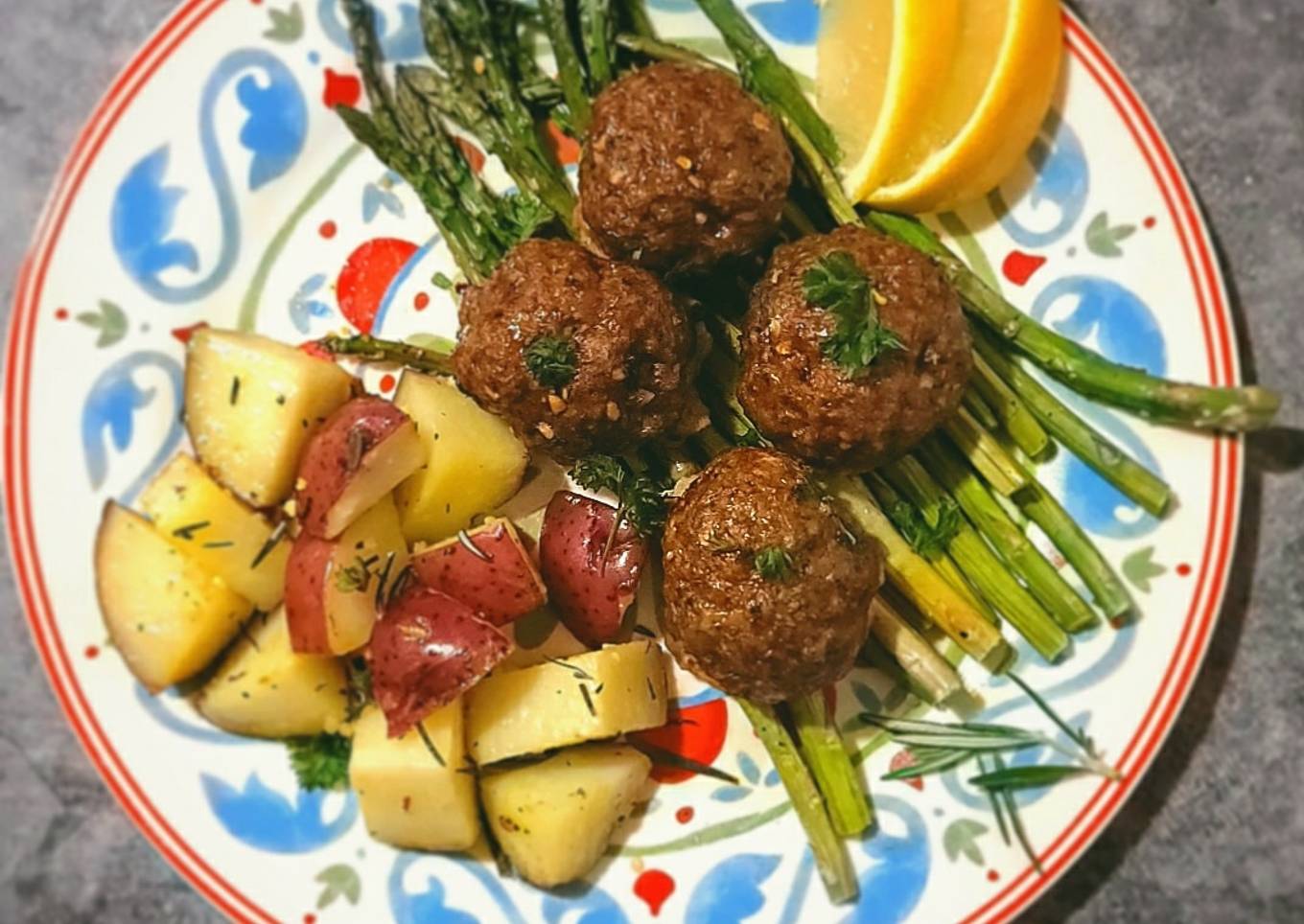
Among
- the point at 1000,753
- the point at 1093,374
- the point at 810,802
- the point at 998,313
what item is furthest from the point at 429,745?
the point at 1093,374

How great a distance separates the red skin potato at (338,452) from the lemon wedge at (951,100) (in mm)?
1412

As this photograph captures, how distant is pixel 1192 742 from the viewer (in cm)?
311

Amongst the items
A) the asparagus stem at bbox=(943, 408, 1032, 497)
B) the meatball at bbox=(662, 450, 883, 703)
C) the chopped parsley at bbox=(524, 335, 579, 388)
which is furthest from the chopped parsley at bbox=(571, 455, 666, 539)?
the asparagus stem at bbox=(943, 408, 1032, 497)

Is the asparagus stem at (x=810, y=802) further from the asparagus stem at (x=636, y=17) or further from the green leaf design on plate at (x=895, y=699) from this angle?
the asparagus stem at (x=636, y=17)

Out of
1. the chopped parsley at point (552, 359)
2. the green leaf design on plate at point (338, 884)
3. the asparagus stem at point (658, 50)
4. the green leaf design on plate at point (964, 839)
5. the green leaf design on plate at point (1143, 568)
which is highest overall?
the asparagus stem at point (658, 50)

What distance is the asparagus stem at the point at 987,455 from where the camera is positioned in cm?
282

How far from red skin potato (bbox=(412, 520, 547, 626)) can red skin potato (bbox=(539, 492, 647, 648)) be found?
0.22ft

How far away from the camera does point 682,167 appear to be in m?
2.57

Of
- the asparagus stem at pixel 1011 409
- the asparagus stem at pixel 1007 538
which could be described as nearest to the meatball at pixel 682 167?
the asparagus stem at pixel 1011 409

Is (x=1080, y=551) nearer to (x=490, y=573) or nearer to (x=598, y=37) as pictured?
(x=490, y=573)

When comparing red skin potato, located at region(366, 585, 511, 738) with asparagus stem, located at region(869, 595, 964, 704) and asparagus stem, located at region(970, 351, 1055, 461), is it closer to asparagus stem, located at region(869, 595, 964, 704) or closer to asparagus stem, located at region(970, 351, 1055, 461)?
asparagus stem, located at region(869, 595, 964, 704)

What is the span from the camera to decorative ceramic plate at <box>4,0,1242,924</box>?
281 cm

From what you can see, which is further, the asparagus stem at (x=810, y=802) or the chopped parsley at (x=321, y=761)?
the chopped parsley at (x=321, y=761)

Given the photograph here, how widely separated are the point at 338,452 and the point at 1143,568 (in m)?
2.16
